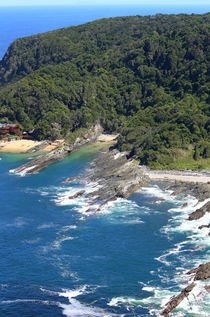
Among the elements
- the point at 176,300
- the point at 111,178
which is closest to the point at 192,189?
the point at 111,178

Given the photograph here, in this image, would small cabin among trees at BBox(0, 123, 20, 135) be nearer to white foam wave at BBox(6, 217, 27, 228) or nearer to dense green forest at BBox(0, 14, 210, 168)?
dense green forest at BBox(0, 14, 210, 168)

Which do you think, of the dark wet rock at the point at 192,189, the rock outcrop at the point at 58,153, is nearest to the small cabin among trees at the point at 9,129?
the rock outcrop at the point at 58,153

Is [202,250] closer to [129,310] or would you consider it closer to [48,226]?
[129,310]

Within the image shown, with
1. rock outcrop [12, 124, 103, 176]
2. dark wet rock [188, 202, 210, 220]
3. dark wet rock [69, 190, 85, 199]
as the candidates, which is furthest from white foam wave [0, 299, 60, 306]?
rock outcrop [12, 124, 103, 176]

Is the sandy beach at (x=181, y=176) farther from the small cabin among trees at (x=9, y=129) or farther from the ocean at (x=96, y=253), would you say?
the small cabin among trees at (x=9, y=129)

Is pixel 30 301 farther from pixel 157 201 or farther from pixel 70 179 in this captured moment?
pixel 70 179
